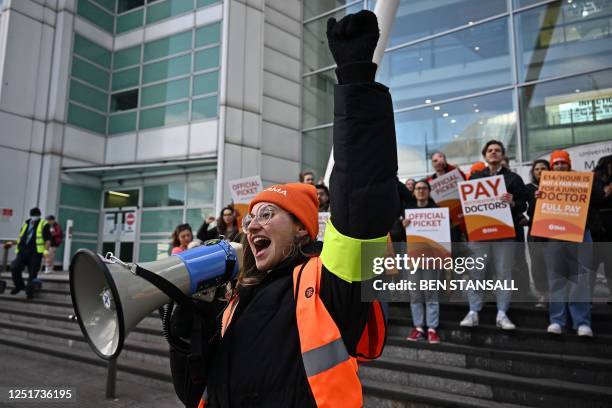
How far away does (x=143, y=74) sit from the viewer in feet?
50.6

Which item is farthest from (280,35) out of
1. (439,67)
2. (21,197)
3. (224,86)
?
(21,197)

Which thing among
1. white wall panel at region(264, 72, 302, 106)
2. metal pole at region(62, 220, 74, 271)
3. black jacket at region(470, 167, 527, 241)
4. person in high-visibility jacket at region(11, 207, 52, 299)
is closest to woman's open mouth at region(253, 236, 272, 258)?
black jacket at region(470, 167, 527, 241)

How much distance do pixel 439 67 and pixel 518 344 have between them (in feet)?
27.5

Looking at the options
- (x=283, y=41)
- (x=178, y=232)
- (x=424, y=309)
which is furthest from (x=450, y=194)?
(x=283, y=41)

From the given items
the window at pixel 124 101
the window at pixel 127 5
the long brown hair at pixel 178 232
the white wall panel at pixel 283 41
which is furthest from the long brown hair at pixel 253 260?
the window at pixel 127 5

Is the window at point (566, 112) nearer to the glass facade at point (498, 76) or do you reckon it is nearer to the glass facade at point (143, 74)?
the glass facade at point (498, 76)

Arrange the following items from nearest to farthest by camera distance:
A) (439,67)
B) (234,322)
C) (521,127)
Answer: (234,322)
(521,127)
(439,67)

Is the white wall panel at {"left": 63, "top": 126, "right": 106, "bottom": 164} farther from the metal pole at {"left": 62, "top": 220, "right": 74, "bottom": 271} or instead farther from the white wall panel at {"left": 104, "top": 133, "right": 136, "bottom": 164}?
the metal pole at {"left": 62, "top": 220, "right": 74, "bottom": 271}

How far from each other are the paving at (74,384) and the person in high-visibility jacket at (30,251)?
272cm

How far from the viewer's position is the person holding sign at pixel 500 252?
15.0 ft

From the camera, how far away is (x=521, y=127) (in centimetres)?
945

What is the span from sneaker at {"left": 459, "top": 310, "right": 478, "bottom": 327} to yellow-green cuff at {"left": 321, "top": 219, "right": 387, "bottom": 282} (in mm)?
3861

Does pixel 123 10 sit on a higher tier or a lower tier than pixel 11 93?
higher

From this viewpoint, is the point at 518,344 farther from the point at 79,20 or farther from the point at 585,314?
the point at 79,20
